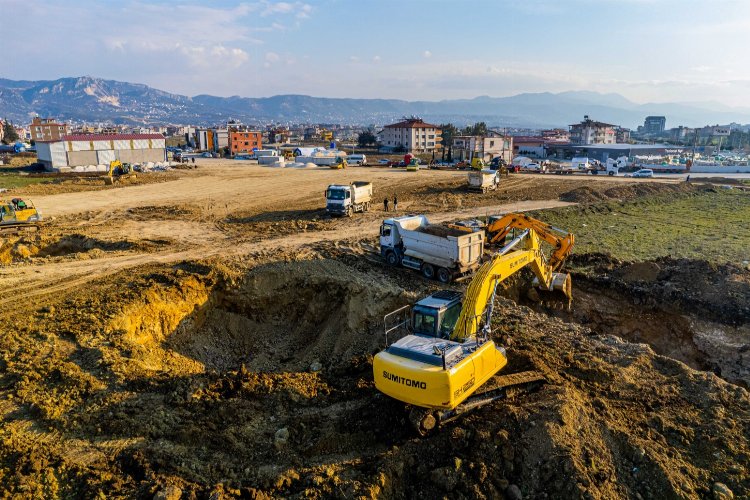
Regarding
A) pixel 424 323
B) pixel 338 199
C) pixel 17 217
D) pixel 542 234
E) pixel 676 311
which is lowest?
pixel 676 311

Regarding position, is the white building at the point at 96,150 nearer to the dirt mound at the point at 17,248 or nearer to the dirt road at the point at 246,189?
the dirt road at the point at 246,189

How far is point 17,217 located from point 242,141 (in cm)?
7377

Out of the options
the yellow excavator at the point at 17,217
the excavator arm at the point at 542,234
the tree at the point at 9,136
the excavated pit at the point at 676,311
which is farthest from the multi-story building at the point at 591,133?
the tree at the point at 9,136

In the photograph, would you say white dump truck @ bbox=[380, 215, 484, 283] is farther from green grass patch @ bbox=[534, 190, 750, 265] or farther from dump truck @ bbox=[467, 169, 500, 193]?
dump truck @ bbox=[467, 169, 500, 193]

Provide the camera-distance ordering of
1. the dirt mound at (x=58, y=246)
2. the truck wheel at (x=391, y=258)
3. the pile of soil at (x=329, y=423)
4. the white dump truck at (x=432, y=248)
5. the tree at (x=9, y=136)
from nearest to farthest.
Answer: the pile of soil at (x=329, y=423)
the white dump truck at (x=432, y=248)
the truck wheel at (x=391, y=258)
the dirt mound at (x=58, y=246)
the tree at (x=9, y=136)

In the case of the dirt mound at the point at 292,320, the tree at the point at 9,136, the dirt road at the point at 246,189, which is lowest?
the dirt mound at the point at 292,320

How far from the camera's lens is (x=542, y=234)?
56.6 ft

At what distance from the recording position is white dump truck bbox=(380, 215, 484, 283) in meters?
17.3

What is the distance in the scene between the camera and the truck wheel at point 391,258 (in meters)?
19.5

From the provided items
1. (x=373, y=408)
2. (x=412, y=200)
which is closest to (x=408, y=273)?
(x=373, y=408)

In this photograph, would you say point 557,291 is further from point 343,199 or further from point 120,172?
point 120,172

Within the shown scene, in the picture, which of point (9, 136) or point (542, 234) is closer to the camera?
point (542, 234)

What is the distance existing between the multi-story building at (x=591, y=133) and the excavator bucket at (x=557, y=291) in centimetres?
11725

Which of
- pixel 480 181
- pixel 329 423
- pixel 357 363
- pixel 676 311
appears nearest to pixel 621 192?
pixel 480 181
